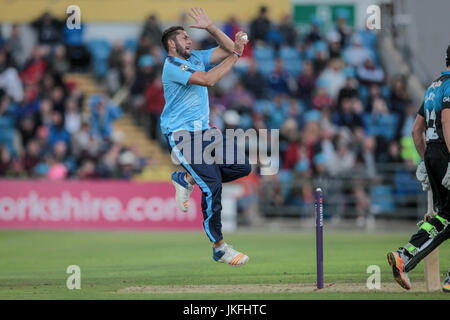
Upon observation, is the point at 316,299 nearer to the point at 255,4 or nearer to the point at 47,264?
the point at 47,264

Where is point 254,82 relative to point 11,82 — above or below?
below

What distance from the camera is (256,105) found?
2248cm

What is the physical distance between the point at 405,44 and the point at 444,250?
10.4 metres

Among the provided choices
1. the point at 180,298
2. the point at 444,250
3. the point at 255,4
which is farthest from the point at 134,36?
the point at 180,298

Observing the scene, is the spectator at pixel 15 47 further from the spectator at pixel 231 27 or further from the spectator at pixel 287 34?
the spectator at pixel 287 34

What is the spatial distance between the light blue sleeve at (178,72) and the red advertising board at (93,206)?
35.8 feet

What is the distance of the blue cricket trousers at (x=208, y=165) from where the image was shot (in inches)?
404

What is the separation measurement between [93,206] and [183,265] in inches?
349

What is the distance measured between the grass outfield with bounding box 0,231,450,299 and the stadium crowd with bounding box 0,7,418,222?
7.34 ft

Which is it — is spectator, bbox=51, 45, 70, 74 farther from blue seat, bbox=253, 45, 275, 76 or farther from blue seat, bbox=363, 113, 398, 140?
blue seat, bbox=363, 113, 398, 140

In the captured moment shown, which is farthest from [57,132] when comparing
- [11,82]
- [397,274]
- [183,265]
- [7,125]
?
[397,274]

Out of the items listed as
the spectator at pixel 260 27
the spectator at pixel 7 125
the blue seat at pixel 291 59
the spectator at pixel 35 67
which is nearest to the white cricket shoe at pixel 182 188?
the spectator at pixel 7 125

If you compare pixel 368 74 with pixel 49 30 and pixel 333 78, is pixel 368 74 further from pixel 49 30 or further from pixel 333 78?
pixel 49 30

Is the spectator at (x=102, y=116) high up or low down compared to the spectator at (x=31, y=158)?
up
